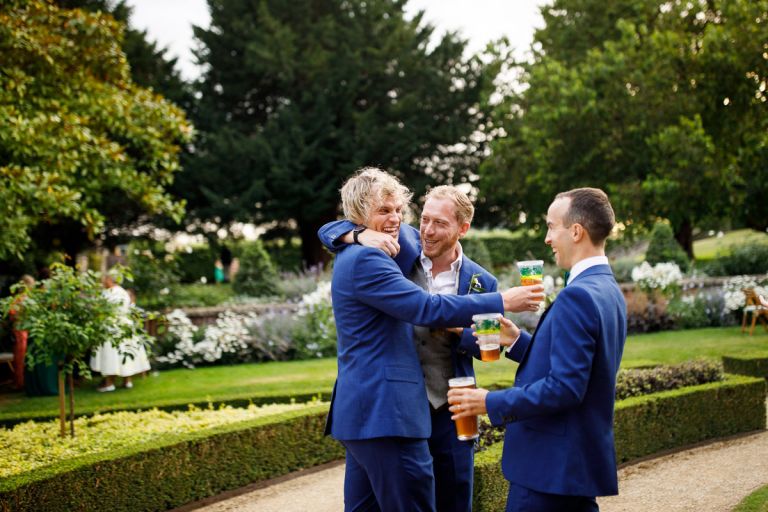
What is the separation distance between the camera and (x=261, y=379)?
11.3 metres

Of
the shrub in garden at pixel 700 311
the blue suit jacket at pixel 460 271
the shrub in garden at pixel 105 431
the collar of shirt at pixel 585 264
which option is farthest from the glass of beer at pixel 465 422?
the shrub in garden at pixel 700 311

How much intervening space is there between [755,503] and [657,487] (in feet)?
3.34

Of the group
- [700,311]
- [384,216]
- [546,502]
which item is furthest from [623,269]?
[546,502]

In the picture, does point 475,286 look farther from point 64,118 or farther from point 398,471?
point 64,118

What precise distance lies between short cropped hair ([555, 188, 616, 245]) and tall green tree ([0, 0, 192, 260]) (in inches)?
351

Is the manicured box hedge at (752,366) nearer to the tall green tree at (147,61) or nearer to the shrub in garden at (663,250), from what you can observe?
the shrub in garden at (663,250)

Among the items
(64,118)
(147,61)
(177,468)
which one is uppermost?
(147,61)

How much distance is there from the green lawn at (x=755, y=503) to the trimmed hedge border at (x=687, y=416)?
142cm

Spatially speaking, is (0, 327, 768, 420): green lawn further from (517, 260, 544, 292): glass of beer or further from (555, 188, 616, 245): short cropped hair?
(555, 188, 616, 245): short cropped hair

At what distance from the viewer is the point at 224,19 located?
28203 mm

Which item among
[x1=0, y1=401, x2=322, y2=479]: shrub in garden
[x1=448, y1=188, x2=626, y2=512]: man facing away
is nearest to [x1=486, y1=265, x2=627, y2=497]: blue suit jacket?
[x1=448, y1=188, x2=626, y2=512]: man facing away

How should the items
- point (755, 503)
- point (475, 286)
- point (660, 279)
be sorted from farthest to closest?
point (660, 279)
point (755, 503)
point (475, 286)

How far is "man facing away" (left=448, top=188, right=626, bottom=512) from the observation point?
2736 mm

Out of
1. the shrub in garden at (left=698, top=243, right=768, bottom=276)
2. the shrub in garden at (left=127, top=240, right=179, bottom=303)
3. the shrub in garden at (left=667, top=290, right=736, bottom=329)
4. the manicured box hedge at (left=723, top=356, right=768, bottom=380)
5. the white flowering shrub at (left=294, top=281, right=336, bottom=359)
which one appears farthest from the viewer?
the shrub in garden at (left=698, top=243, right=768, bottom=276)
